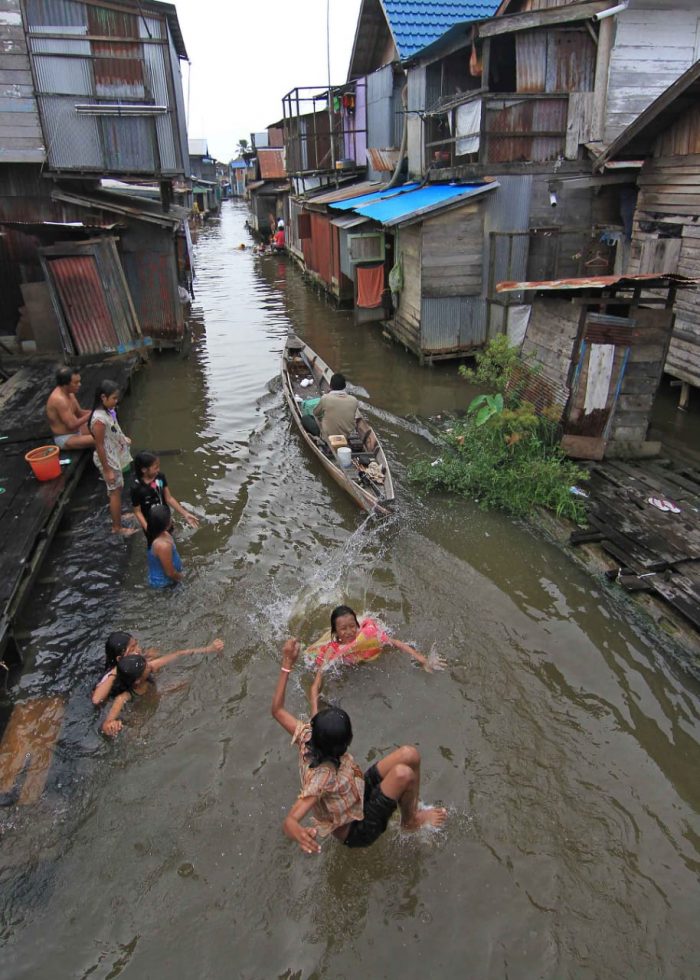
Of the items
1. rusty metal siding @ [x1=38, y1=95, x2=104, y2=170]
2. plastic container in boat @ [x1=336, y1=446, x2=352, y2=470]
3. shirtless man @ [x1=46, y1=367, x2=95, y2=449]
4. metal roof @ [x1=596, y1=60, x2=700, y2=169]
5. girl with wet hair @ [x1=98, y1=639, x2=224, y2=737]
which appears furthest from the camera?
rusty metal siding @ [x1=38, y1=95, x2=104, y2=170]

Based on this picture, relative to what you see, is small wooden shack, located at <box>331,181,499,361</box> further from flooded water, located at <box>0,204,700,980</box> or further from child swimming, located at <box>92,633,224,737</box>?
child swimming, located at <box>92,633,224,737</box>

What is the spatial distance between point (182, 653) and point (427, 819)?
275cm

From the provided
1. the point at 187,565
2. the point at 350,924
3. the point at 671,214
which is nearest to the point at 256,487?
the point at 187,565

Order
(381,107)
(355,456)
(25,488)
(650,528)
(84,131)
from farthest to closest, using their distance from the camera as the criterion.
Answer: (381,107), (84,131), (355,456), (25,488), (650,528)

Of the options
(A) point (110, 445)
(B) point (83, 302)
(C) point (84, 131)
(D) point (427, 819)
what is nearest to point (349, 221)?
(C) point (84, 131)

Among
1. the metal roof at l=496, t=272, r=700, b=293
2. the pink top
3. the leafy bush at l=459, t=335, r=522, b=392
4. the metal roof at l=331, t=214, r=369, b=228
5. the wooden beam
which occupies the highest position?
the wooden beam

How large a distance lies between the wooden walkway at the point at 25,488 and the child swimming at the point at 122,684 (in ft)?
3.30

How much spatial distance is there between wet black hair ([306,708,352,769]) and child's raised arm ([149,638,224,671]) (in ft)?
8.54

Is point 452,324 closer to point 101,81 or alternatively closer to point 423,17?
point 101,81

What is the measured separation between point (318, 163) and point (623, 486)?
69.6 feet

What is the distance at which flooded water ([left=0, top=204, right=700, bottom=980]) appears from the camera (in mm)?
3699

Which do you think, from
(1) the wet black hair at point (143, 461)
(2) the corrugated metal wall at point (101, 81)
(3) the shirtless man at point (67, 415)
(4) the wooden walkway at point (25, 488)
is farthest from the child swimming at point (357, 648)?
(2) the corrugated metal wall at point (101, 81)

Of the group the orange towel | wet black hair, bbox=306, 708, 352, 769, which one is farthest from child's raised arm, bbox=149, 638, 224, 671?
the orange towel

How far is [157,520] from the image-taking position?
6.27 m
